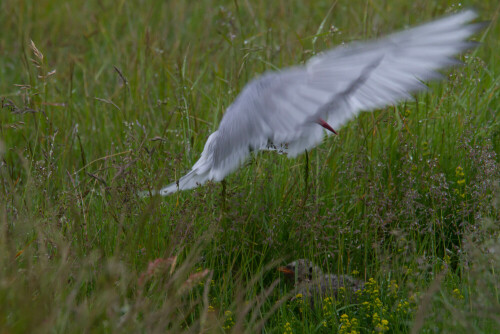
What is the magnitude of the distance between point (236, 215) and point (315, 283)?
0.51 meters

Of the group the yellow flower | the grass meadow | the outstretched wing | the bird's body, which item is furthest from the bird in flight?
the yellow flower

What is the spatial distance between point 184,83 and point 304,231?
4.71ft

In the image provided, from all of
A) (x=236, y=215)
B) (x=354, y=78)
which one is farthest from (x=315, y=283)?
(x=354, y=78)

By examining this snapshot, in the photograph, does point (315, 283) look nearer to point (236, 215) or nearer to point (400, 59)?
point (236, 215)

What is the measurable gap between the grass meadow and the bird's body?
0.05 meters

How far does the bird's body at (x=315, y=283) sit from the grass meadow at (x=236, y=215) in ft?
0.16

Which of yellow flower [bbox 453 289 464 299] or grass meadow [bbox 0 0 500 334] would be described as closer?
grass meadow [bbox 0 0 500 334]

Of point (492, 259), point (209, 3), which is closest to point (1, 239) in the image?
point (492, 259)

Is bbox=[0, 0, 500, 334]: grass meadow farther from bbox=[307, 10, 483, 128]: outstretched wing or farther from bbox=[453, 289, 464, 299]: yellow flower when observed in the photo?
bbox=[307, 10, 483, 128]: outstretched wing

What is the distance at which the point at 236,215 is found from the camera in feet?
9.07

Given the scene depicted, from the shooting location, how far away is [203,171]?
265 cm

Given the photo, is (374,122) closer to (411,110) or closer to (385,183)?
(385,183)

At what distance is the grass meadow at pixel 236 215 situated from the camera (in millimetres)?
1939

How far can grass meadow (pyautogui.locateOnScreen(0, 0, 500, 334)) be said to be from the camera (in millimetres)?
1939
